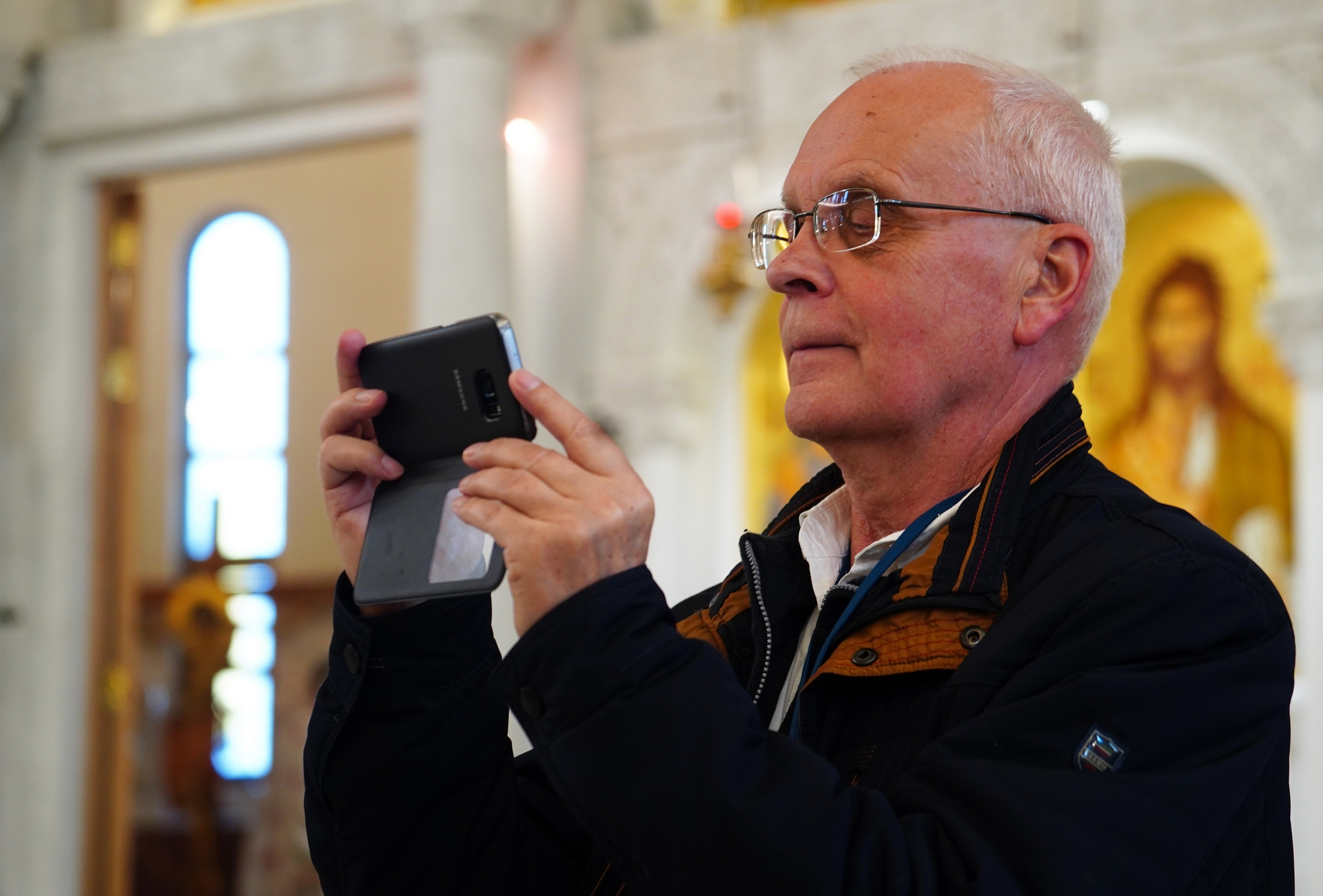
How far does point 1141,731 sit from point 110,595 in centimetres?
756

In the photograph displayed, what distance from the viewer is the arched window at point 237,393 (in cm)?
1295

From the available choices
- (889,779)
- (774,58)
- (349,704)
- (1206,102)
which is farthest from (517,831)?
(774,58)

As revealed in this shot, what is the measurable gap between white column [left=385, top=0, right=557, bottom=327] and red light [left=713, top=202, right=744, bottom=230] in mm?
961

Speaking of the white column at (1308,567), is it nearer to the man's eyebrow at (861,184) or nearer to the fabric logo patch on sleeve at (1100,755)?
the man's eyebrow at (861,184)

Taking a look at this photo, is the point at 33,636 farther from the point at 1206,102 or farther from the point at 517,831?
the point at 517,831

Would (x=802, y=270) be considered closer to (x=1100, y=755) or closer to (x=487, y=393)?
(x=487, y=393)

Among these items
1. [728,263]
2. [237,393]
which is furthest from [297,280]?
[728,263]

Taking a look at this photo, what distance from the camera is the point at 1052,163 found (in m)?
1.62

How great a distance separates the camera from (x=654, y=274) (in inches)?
270

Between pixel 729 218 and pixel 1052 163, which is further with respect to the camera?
pixel 729 218

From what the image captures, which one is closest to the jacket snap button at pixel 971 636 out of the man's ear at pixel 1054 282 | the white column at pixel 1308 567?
the man's ear at pixel 1054 282

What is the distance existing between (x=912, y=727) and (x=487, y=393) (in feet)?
1.71

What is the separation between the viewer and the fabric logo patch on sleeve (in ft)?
3.86

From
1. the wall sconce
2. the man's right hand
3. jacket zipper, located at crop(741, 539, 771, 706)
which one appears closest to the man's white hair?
jacket zipper, located at crop(741, 539, 771, 706)
